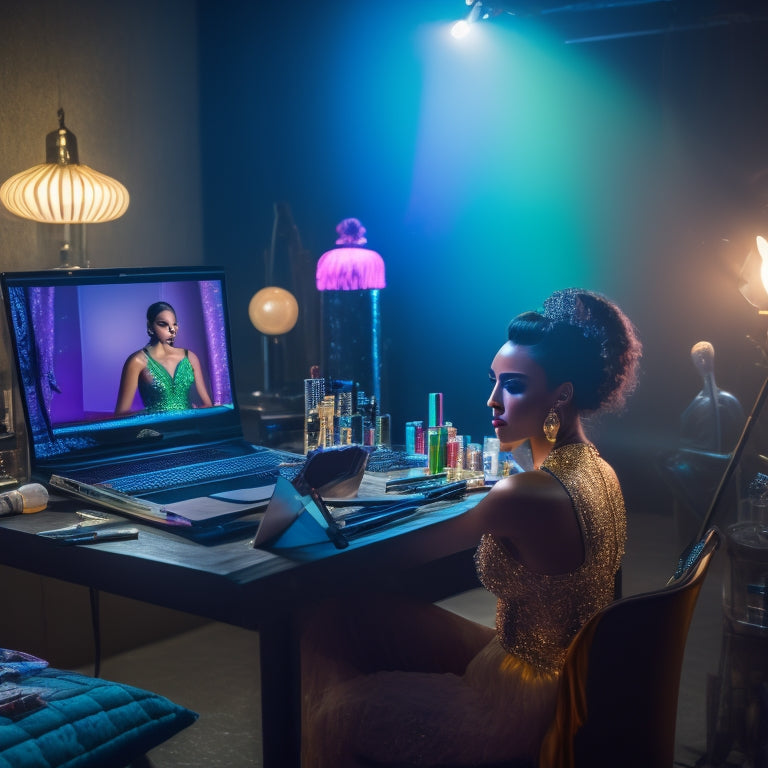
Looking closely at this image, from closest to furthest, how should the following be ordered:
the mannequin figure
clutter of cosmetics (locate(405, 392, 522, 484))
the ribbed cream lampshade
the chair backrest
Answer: the chair backrest, clutter of cosmetics (locate(405, 392, 522, 484)), the ribbed cream lampshade, the mannequin figure

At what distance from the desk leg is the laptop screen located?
2.71 ft

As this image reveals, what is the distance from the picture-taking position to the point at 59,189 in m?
3.09

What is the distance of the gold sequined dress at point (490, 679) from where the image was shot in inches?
56.9

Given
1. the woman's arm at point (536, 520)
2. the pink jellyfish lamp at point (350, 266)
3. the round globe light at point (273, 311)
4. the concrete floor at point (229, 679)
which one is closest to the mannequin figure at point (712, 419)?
the concrete floor at point (229, 679)

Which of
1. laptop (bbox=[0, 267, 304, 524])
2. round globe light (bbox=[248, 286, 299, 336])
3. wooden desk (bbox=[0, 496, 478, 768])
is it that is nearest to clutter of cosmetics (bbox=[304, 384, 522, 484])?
laptop (bbox=[0, 267, 304, 524])

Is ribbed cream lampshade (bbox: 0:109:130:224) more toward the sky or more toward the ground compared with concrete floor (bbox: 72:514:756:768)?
more toward the sky

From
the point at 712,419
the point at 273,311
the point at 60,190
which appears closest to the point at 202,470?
the point at 60,190

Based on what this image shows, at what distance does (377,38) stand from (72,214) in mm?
1982

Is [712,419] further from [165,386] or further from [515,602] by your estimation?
[515,602]

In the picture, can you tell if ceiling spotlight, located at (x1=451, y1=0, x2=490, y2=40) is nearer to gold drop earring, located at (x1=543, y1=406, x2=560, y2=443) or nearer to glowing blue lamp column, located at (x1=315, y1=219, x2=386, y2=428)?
glowing blue lamp column, located at (x1=315, y1=219, x2=386, y2=428)

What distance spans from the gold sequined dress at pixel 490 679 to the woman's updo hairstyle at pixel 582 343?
116mm

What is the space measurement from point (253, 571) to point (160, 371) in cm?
93

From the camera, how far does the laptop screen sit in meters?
1.98

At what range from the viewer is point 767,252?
2.11 m
